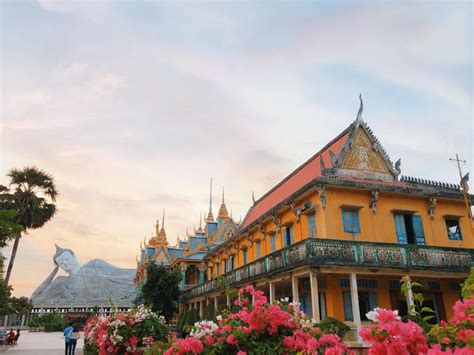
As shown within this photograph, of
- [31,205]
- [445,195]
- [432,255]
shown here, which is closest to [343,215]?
[432,255]

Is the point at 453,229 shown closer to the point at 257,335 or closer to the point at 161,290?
the point at 257,335

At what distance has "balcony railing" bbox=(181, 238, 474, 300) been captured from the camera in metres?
14.1

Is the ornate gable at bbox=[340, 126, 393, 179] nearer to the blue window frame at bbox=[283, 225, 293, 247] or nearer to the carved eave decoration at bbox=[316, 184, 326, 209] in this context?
the carved eave decoration at bbox=[316, 184, 326, 209]

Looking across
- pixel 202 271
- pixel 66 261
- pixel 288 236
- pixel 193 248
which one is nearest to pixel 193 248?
pixel 193 248

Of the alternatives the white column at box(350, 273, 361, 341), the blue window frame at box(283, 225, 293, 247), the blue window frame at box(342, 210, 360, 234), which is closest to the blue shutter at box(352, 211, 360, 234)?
the blue window frame at box(342, 210, 360, 234)

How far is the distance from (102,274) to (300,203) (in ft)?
214

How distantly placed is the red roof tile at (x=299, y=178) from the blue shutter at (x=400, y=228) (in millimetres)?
3853

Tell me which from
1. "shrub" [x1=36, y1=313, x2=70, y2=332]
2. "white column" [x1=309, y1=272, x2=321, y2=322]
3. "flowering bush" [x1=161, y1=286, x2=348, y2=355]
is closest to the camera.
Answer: "flowering bush" [x1=161, y1=286, x2=348, y2=355]

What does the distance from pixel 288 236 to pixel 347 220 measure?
11.6 feet

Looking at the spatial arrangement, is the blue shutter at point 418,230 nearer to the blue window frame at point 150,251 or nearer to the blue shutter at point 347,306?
the blue shutter at point 347,306

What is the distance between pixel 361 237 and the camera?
16.1 metres

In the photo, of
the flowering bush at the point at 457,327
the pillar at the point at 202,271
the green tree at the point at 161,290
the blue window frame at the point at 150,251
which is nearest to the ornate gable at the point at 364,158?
the flowering bush at the point at 457,327

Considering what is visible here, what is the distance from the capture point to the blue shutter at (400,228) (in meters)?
16.7

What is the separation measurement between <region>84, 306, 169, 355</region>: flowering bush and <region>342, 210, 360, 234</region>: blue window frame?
8.65 metres
